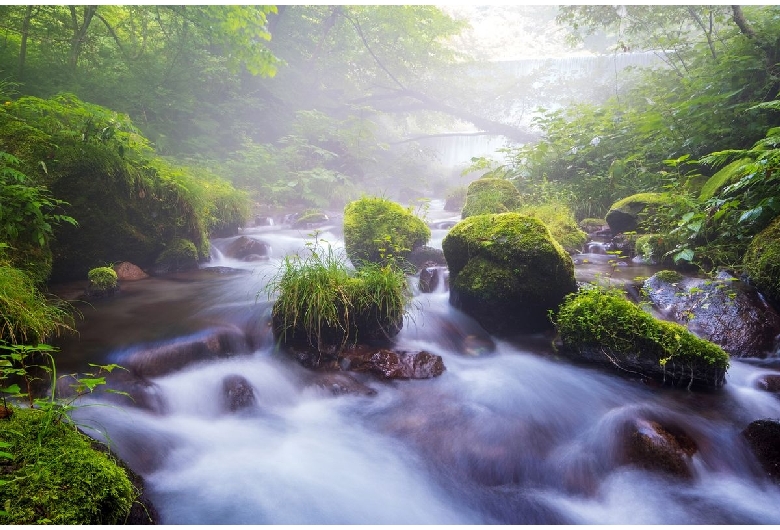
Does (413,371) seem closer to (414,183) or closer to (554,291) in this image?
(554,291)

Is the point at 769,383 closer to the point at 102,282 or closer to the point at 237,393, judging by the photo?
the point at 237,393

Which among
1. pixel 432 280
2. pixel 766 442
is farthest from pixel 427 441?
pixel 432 280

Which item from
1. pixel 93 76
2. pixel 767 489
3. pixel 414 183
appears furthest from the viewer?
pixel 414 183

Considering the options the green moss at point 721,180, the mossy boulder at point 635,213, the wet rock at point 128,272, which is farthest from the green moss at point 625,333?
the wet rock at point 128,272

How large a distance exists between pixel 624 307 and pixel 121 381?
16.5 ft

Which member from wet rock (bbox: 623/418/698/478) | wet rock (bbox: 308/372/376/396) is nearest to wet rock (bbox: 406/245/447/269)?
wet rock (bbox: 308/372/376/396)

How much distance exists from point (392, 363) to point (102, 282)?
4482 millimetres

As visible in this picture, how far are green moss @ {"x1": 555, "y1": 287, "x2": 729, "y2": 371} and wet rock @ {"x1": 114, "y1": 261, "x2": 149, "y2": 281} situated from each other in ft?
21.8

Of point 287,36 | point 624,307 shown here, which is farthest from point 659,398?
point 287,36

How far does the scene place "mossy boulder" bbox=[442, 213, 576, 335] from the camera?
5.12 m

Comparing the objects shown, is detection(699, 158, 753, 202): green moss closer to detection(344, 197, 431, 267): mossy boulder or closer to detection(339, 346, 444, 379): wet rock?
detection(344, 197, 431, 267): mossy boulder

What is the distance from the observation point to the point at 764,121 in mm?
6352

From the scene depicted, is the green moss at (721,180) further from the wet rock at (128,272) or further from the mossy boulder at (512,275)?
the wet rock at (128,272)

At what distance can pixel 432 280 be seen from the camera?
6.54 metres
